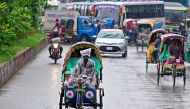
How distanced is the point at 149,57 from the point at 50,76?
4344mm

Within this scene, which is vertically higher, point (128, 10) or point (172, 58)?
point (172, 58)

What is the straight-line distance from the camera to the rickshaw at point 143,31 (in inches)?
1849

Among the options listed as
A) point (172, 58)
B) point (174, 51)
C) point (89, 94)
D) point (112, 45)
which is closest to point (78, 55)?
point (89, 94)

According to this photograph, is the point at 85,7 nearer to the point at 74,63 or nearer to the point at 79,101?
the point at 74,63

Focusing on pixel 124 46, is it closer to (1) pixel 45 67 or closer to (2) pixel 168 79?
(1) pixel 45 67

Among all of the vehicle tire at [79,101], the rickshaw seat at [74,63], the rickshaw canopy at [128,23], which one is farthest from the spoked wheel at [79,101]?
the rickshaw canopy at [128,23]

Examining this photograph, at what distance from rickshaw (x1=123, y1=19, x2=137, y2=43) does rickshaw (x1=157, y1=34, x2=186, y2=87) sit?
30.1 m

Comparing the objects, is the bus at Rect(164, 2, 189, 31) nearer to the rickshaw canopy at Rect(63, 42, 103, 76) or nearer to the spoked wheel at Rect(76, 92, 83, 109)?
the rickshaw canopy at Rect(63, 42, 103, 76)

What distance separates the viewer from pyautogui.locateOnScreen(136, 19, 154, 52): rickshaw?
154 ft

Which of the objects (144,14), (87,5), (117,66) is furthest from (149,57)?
(87,5)

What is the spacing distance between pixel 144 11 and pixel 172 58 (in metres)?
41.7

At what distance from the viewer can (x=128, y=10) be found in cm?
6406

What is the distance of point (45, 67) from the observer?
2992 centimetres

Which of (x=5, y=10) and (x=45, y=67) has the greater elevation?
(x=5, y=10)
